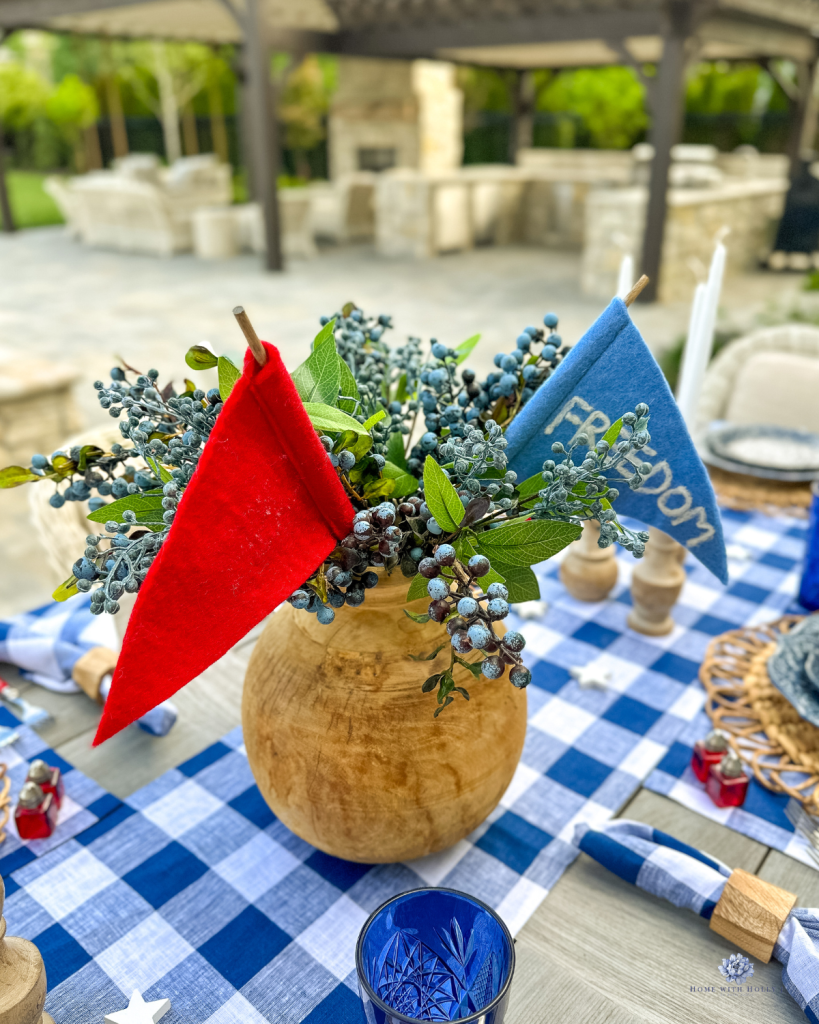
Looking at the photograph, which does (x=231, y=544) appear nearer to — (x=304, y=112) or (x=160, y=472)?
(x=160, y=472)

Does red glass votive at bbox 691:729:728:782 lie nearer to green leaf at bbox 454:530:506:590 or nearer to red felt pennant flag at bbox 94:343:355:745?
green leaf at bbox 454:530:506:590

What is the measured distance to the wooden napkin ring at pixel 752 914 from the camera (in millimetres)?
640

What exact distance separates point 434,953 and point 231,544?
338 mm

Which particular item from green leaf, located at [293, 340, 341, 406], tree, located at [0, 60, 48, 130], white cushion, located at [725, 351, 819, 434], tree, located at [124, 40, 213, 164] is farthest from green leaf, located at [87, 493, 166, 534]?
tree, located at [0, 60, 48, 130]

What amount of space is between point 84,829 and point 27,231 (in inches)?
465

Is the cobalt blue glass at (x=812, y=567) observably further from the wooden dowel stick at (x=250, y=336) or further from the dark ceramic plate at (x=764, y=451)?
the wooden dowel stick at (x=250, y=336)

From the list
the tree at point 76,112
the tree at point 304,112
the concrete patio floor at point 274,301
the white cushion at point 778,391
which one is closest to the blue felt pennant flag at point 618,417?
the white cushion at point 778,391

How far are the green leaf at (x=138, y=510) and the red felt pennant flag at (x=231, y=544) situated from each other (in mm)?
110

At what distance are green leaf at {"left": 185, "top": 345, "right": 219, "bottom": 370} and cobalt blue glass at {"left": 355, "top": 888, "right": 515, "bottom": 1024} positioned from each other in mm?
393

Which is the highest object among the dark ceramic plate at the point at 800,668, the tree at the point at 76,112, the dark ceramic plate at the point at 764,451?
the tree at the point at 76,112

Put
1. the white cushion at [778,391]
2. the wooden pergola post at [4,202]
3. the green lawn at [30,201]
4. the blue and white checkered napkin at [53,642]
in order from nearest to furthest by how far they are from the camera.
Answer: the blue and white checkered napkin at [53,642] → the white cushion at [778,391] → the wooden pergola post at [4,202] → the green lawn at [30,201]

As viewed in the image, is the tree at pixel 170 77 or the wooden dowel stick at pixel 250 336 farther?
the tree at pixel 170 77

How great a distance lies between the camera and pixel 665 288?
6.52m

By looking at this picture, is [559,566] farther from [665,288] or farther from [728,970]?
[665,288]
